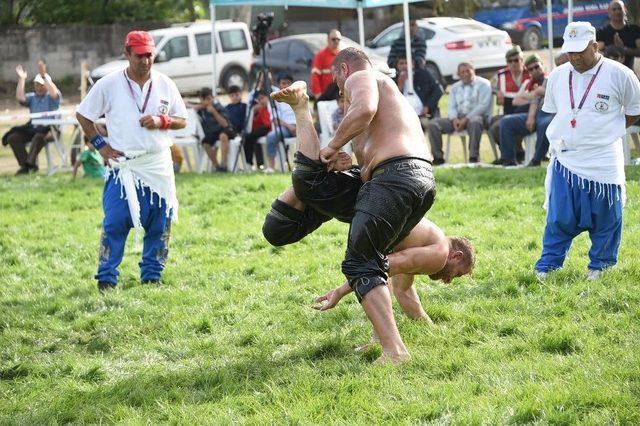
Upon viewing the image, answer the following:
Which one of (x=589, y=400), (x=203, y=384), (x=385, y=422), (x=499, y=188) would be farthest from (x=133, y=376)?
(x=499, y=188)

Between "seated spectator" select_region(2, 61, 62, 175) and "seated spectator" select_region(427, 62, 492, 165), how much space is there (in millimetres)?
6251

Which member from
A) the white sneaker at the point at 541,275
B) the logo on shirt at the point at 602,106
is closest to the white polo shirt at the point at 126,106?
the white sneaker at the point at 541,275

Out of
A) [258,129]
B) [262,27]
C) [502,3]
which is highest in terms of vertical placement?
[262,27]

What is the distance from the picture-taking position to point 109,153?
8789 millimetres

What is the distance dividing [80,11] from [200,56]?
8244 millimetres

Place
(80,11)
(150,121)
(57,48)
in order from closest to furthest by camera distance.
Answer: (150,121)
(57,48)
(80,11)

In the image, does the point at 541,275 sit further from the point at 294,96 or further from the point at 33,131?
the point at 33,131

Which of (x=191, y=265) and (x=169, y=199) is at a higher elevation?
(x=169, y=199)

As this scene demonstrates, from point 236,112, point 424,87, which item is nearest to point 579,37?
point 424,87

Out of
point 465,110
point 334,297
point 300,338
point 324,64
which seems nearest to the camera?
point 334,297

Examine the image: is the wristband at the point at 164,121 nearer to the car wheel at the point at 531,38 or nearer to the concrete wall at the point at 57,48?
the car wheel at the point at 531,38

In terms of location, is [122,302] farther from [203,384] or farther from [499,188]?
[499,188]

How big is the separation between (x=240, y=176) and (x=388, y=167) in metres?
8.47

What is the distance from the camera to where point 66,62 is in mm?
32500
